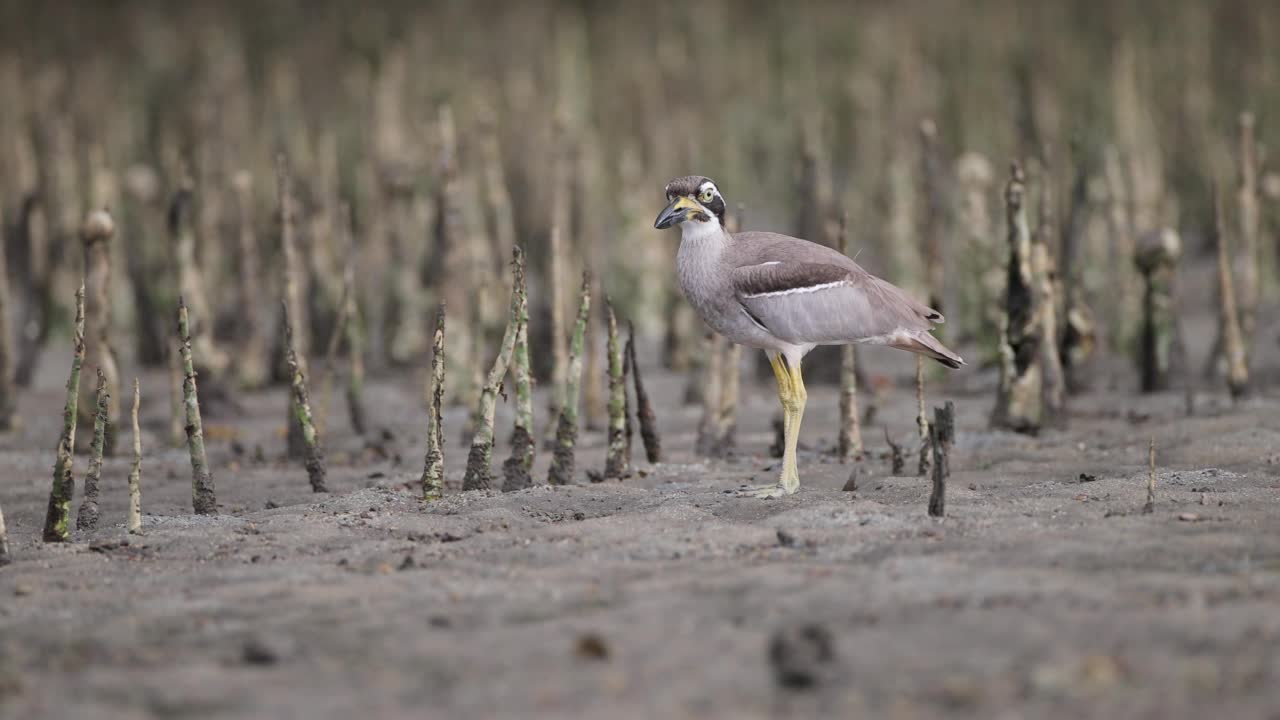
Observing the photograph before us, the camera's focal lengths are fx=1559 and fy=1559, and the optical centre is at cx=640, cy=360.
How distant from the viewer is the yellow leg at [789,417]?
18.0 feet

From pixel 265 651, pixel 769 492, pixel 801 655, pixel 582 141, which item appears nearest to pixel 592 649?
→ pixel 801 655

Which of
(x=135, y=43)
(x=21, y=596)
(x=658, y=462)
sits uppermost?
(x=135, y=43)

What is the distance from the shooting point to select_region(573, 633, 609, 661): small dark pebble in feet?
11.8

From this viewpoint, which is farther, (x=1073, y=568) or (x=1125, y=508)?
(x=1125, y=508)

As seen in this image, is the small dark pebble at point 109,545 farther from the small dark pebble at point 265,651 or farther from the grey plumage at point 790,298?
the grey plumage at point 790,298

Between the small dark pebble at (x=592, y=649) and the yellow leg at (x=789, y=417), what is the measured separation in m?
1.90

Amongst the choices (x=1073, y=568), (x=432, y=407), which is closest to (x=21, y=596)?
(x=432, y=407)

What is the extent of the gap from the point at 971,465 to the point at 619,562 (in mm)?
2192

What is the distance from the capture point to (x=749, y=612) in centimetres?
396

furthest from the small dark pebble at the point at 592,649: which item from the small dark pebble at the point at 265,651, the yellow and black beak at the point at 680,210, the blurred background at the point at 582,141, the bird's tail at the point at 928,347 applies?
the blurred background at the point at 582,141

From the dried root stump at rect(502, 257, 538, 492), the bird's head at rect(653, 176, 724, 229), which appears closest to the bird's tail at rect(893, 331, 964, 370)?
the bird's head at rect(653, 176, 724, 229)

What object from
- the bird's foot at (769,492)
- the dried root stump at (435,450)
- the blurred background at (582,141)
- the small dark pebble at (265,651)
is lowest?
the small dark pebble at (265,651)

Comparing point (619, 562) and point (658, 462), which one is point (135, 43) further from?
point (619, 562)

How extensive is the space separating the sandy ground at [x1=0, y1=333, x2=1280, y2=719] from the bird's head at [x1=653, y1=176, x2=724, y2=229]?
3.28 ft
